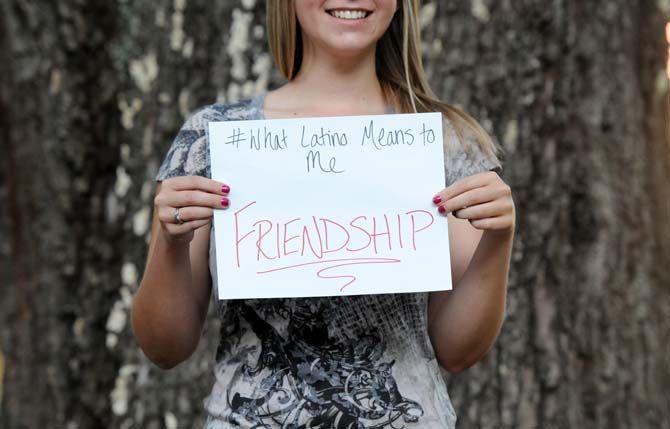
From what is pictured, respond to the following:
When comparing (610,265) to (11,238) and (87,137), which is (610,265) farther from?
(11,238)

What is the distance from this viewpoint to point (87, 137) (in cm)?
425

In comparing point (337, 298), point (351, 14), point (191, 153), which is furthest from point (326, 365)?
point (351, 14)

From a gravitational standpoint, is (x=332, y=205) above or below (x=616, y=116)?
below

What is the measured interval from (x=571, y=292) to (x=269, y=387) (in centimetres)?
194

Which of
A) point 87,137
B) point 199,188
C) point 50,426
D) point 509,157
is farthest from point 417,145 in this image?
point 50,426

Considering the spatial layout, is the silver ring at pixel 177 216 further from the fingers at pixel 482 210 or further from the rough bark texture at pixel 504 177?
the rough bark texture at pixel 504 177

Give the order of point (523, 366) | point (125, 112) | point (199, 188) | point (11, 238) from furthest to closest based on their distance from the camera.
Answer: point (11, 238) < point (125, 112) < point (523, 366) < point (199, 188)

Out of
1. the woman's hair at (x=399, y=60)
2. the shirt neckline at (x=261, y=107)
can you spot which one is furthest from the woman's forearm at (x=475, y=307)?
the shirt neckline at (x=261, y=107)

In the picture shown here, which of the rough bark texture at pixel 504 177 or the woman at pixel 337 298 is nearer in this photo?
the woman at pixel 337 298

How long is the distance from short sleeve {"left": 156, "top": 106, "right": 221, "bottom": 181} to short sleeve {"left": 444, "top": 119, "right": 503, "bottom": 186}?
47 cm

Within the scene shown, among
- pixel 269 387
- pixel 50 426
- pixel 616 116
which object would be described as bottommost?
pixel 50 426

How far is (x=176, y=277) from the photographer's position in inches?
89.7

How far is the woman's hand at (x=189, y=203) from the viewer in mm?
2150

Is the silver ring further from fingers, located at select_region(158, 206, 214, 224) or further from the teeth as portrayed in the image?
the teeth
